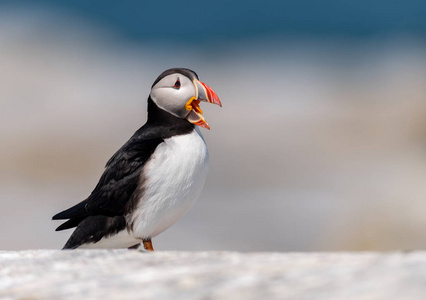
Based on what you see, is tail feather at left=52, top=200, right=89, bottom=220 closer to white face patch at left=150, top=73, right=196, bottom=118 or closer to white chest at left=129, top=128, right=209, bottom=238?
white chest at left=129, top=128, right=209, bottom=238

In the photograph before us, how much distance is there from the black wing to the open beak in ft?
1.02

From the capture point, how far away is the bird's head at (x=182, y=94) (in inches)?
203

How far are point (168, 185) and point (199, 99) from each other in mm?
791

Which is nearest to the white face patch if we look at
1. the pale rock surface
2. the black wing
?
the black wing

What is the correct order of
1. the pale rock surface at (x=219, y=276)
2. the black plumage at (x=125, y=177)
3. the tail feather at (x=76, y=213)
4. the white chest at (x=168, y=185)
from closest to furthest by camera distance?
the pale rock surface at (x=219, y=276), the white chest at (x=168, y=185), the black plumage at (x=125, y=177), the tail feather at (x=76, y=213)

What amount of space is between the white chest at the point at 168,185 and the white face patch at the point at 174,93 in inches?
14.3

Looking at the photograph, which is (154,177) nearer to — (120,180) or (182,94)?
(120,180)

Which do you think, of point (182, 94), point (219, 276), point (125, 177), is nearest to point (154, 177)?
point (125, 177)

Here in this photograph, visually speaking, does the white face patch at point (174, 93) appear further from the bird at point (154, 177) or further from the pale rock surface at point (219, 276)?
the pale rock surface at point (219, 276)

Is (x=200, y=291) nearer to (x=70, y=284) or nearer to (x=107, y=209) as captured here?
(x=70, y=284)

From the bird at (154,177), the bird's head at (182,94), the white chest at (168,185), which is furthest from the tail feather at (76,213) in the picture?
the bird's head at (182,94)

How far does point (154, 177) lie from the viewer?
4848mm

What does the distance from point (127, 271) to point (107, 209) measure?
8.45ft

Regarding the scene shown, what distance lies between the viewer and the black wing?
5004 millimetres
